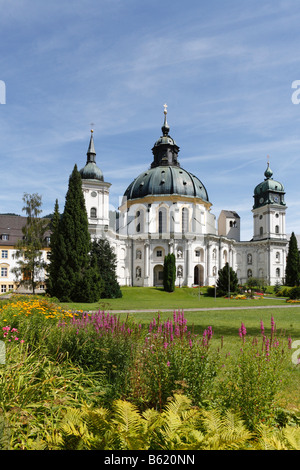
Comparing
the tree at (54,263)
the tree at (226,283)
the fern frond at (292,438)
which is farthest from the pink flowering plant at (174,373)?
the tree at (226,283)

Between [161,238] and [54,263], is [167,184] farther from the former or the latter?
[54,263]

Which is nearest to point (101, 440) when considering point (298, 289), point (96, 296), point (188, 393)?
point (188, 393)

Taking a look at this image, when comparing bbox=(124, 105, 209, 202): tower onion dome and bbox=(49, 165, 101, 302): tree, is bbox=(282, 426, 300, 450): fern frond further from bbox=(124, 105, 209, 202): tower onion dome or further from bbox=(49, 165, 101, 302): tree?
bbox=(124, 105, 209, 202): tower onion dome

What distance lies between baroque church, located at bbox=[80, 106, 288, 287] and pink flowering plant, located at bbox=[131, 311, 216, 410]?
153 feet

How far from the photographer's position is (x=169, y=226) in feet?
209

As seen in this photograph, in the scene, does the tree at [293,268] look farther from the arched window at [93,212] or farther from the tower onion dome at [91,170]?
the tower onion dome at [91,170]

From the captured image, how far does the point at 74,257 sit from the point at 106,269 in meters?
6.49

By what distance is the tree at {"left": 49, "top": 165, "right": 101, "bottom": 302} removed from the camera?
105ft

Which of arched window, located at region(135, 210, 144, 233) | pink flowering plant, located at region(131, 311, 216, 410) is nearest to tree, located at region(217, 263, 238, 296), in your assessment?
arched window, located at region(135, 210, 144, 233)

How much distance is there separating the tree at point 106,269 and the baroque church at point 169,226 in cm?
1054

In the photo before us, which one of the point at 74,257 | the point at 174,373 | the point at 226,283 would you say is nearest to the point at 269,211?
the point at 226,283

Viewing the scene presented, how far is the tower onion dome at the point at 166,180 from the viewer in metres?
65.8

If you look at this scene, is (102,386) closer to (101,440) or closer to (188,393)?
(188,393)
